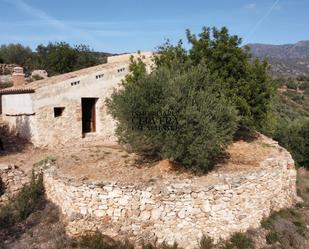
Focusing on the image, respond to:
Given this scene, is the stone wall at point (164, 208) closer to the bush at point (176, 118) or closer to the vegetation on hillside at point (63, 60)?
the bush at point (176, 118)

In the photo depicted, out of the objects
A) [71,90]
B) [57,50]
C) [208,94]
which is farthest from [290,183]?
[57,50]

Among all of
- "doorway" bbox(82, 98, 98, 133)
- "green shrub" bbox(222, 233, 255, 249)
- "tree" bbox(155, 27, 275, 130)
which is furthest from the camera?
"doorway" bbox(82, 98, 98, 133)

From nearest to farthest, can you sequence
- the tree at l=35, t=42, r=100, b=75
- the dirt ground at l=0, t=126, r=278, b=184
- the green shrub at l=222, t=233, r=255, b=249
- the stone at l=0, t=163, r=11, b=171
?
1. the green shrub at l=222, t=233, r=255, b=249
2. the dirt ground at l=0, t=126, r=278, b=184
3. the stone at l=0, t=163, r=11, b=171
4. the tree at l=35, t=42, r=100, b=75

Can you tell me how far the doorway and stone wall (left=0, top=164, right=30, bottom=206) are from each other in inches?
196

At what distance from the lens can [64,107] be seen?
51.1ft

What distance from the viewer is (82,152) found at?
13961 mm

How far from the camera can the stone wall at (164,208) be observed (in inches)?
372

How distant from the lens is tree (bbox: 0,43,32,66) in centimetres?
3972

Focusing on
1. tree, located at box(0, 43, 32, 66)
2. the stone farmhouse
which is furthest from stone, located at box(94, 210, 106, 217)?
tree, located at box(0, 43, 32, 66)

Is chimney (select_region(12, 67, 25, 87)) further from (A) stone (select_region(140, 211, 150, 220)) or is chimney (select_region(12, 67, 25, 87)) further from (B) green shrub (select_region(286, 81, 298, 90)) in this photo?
(B) green shrub (select_region(286, 81, 298, 90))

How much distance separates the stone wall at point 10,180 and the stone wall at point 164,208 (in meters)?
2.97

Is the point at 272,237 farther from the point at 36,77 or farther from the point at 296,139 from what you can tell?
the point at 36,77

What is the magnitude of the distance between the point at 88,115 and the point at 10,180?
5.75 meters

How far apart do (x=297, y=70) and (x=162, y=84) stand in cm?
11963
